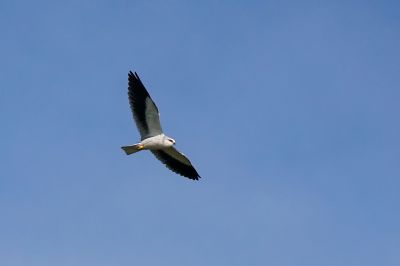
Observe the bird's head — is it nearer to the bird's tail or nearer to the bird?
the bird

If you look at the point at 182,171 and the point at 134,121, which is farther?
the point at 182,171

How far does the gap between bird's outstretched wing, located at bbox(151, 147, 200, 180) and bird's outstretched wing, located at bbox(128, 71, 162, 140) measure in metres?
1.77

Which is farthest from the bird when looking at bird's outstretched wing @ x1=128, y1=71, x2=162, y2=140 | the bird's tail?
the bird's tail

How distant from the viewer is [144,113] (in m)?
39.2

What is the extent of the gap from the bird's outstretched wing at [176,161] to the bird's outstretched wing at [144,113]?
1.77m

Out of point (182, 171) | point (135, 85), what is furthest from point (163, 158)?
point (135, 85)

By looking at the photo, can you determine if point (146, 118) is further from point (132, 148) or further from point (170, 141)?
point (132, 148)

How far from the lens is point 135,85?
3959 centimetres

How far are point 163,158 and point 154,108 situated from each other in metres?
3.73

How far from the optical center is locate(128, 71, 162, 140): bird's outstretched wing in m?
39.1

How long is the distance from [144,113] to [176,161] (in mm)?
4058

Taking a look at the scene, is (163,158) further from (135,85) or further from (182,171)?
(135,85)

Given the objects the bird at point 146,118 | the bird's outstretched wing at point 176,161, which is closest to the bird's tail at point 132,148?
the bird at point 146,118

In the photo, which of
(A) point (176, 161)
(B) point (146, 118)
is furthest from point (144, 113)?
Result: (A) point (176, 161)
